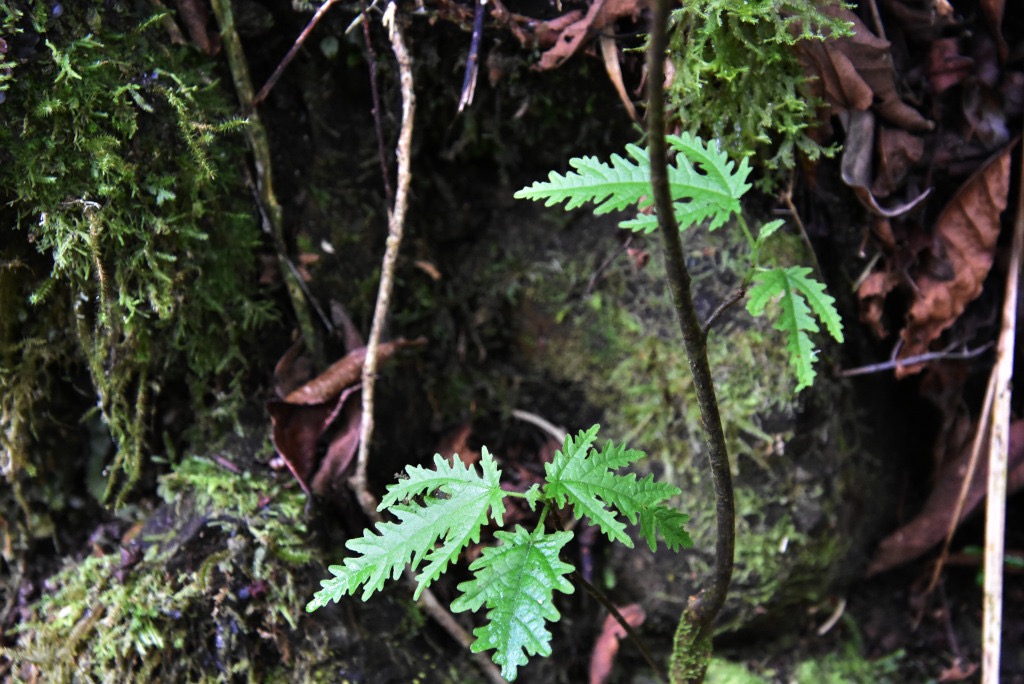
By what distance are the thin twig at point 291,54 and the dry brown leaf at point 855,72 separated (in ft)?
4.11

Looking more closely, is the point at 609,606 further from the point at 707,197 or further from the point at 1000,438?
the point at 1000,438

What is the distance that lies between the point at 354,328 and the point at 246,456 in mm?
482

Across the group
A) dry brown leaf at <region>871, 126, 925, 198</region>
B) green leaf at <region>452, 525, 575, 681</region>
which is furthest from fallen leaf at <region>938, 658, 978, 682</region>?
green leaf at <region>452, 525, 575, 681</region>

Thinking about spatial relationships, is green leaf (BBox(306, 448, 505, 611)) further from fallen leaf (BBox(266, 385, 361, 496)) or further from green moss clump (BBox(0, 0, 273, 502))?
green moss clump (BBox(0, 0, 273, 502))

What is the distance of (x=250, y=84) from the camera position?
2004 mm

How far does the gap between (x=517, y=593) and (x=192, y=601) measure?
108 cm

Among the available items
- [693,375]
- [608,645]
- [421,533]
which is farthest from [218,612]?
[693,375]

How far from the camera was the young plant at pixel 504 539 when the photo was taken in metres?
1.16

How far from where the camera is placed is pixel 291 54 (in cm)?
194

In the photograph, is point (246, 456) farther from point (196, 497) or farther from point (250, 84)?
point (250, 84)

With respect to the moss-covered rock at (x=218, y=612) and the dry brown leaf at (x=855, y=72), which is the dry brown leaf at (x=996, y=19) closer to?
the dry brown leaf at (x=855, y=72)

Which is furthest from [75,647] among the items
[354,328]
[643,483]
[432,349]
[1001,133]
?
[1001,133]

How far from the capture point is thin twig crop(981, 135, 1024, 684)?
78.9 inches

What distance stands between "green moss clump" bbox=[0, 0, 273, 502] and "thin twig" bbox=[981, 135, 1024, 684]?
215 centimetres
